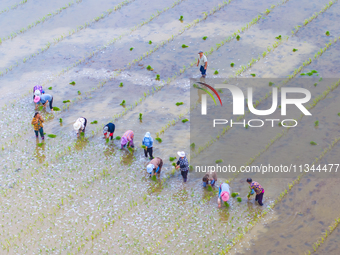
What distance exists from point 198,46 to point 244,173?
25.6 ft

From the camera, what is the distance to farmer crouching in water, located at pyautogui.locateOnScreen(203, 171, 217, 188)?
1026 centimetres

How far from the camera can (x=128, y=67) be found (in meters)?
16.0

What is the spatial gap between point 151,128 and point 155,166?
8.13 feet

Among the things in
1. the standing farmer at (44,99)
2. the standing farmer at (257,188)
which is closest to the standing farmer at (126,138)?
the standing farmer at (44,99)

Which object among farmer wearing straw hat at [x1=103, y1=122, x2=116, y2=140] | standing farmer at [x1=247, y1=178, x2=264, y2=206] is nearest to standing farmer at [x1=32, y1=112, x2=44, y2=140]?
farmer wearing straw hat at [x1=103, y1=122, x2=116, y2=140]

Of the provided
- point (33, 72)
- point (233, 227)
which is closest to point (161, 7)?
point (33, 72)

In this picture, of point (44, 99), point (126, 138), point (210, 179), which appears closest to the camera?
point (210, 179)

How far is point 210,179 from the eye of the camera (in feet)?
33.7

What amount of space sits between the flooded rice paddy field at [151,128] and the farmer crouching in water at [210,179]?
0.28 metres

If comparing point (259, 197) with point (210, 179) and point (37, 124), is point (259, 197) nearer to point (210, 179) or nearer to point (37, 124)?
point (210, 179)

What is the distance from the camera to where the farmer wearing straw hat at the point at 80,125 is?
476 inches

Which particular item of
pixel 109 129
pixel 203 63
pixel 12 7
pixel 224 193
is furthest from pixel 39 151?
pixel 12 7

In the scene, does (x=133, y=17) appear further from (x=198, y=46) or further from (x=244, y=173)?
(x=244, y=173)

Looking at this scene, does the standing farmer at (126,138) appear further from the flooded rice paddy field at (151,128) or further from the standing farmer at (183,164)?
the standing farmer at (183,164)
